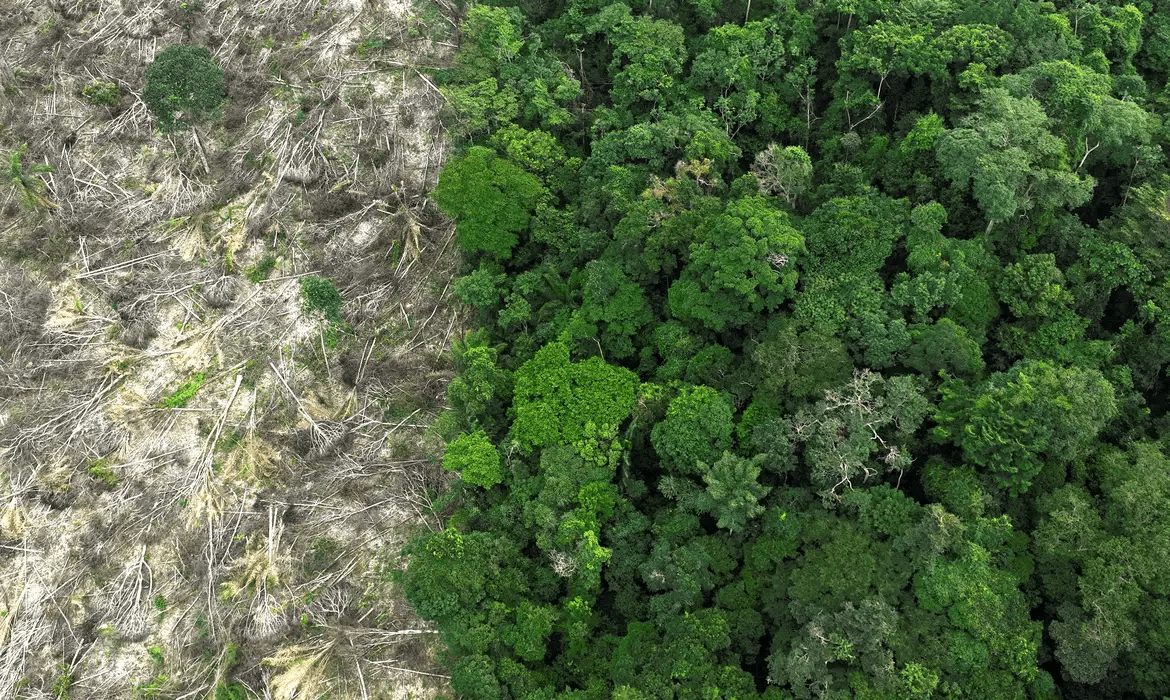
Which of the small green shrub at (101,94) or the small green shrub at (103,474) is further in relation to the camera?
the small green shrub at (101,94)

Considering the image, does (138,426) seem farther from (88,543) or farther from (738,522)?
(738,522)

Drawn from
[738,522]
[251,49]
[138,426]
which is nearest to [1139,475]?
[738,522]

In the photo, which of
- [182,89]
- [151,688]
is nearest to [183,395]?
[151,688]

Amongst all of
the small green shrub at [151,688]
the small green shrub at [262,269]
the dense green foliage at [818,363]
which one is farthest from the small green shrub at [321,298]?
the small green shrub at [151,688]

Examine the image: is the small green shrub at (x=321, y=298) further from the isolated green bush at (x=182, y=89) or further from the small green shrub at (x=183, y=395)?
the isolated green bush at (x=182, y=89)

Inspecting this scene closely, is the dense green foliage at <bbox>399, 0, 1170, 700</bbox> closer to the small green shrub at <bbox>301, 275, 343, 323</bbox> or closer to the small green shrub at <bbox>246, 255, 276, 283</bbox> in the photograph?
the small green shrub at <bbox>301, 275, 343, 323</bbox>

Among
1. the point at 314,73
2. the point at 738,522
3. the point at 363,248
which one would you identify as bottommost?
the point at 738,522
